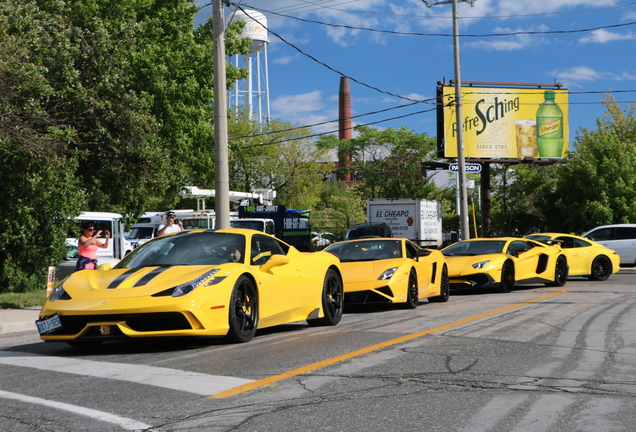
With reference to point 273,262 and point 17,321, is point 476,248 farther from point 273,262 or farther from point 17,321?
point 17,321

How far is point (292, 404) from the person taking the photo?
5.14m

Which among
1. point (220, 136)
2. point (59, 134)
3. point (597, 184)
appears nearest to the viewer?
point (220, 136)

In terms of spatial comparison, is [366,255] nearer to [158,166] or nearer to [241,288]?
[241,288]

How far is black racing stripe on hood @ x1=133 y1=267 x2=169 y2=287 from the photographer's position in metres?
7.76

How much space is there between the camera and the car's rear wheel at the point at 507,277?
17.5 meters

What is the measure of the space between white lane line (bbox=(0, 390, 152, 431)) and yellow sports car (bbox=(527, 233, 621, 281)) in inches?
741

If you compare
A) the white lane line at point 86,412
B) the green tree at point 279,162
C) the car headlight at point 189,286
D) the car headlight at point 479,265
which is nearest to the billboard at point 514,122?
the green tree at point 279,162

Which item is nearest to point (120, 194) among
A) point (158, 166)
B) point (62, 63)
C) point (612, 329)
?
point (158, 166)

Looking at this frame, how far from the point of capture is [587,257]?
22422 millimetres

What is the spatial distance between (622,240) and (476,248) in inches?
524

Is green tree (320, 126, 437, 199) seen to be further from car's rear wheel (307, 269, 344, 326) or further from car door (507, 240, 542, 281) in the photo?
car's rear wheel (307, 269, 344, 326)

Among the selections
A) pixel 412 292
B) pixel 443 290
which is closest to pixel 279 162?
pixel 443 290

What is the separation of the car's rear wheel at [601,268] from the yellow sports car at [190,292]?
48.5 feet

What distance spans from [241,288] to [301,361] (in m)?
1.56
